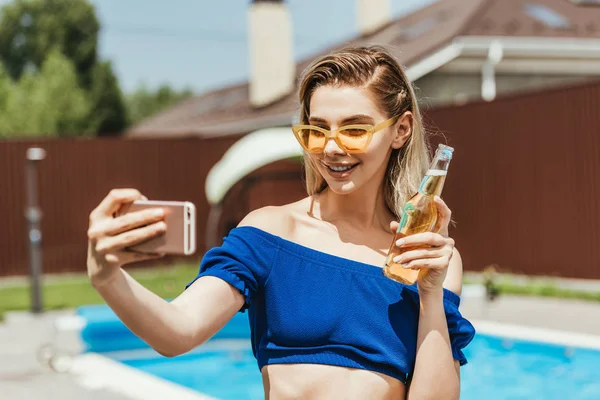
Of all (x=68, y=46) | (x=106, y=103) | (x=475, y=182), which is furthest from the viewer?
(x=68, y=46)

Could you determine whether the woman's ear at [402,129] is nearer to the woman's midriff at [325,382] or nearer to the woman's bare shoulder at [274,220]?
the woman's bare shoulder at [274,220]

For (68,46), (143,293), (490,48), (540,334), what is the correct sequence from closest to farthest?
(143,293)
(540,334)
(490,48)
(68,46)

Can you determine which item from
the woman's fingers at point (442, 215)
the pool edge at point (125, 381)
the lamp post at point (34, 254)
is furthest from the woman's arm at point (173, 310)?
the lamp post at point (34, 254)

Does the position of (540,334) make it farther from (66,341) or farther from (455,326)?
(455,326)

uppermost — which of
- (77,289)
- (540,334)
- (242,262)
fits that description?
(242,262)

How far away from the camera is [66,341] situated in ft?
24.6

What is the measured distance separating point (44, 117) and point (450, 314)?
3930cm

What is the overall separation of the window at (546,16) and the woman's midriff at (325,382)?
48.6ft

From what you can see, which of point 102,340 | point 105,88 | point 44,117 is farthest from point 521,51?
point 105,88

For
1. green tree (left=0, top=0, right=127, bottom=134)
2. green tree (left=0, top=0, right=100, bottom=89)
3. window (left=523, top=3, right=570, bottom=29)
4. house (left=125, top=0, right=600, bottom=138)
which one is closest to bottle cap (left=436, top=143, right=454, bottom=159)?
house (left=125, top=0, right=600, bottom=138)

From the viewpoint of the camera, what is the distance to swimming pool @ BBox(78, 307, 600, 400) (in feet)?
23.1

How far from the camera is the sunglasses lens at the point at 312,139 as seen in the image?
77.5 inches

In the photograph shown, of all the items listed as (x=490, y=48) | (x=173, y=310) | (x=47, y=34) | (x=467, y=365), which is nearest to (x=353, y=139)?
(x=173, y=310)

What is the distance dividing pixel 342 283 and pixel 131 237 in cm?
77
